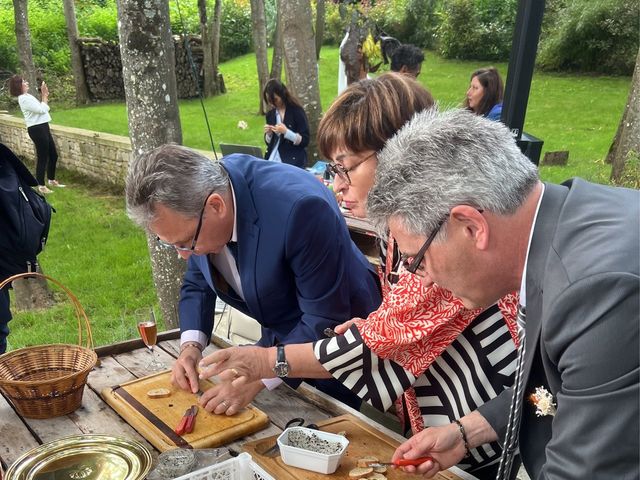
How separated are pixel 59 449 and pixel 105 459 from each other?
0.46ft

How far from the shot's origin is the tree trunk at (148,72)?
329 cm

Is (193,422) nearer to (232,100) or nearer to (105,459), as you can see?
(105,459)

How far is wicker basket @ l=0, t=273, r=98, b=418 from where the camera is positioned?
1779 millimetres

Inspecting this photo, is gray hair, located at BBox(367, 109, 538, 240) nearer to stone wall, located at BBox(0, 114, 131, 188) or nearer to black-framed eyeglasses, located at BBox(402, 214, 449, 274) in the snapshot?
black-framed eyeglasses, located at BBox(402, 214, 449, 274)

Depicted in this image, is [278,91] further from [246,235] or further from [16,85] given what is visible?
[16,85]

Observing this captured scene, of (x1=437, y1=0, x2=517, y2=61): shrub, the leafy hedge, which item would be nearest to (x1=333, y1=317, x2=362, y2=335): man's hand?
(x1=437, y1=0, x2=517, y2=61): shrub

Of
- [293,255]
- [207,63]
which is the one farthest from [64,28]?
[293,255]

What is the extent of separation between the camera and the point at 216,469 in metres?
1.44

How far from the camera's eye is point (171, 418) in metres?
1.79

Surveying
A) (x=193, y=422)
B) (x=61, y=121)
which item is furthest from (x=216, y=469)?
(x=61, y=121)

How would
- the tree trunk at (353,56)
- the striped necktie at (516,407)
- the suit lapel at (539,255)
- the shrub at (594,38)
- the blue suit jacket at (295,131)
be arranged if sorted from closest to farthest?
the suit lapel at (539,255) < the striped necktie at (516,407) < the tree trunk at (353,56) < the blue suit jacket at (295,131) < the shrub at (594,38)

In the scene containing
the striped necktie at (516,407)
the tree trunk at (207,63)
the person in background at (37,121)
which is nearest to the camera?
the striped necktie at (516,407)

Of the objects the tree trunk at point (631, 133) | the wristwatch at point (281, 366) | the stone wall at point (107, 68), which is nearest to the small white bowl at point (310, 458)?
the wristwatch at point (281, 366)

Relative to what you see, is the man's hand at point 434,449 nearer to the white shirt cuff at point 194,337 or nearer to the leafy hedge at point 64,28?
the white shirt cuff at point 194,337
